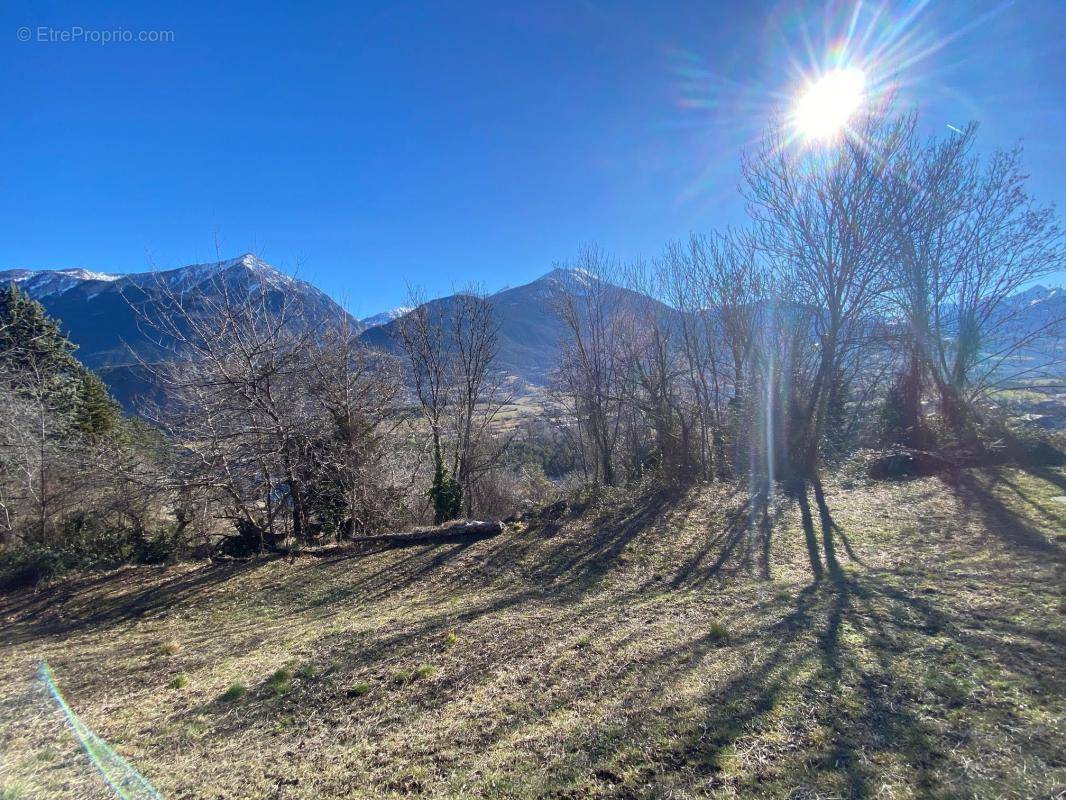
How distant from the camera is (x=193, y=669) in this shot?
568 centimetres

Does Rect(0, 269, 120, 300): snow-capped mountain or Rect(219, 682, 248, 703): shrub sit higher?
Rect(0, 269, 120, 300): snow-capped mountain

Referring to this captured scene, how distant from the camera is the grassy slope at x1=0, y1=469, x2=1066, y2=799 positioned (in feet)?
9.36

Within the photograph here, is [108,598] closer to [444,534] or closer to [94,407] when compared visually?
[444,534]

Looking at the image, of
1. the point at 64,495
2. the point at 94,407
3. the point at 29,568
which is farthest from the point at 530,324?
the point at 29,568

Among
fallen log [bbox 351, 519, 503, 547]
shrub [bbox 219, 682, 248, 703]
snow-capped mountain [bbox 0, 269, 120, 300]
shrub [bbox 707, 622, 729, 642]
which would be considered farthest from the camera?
snow-capped mountain [bbox 0, 269, 120, 300]

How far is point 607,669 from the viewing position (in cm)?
426

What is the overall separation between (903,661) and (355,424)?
489 inches

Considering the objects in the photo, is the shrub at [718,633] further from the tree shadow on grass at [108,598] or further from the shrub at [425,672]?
the tree shadow on grass at [108,598]

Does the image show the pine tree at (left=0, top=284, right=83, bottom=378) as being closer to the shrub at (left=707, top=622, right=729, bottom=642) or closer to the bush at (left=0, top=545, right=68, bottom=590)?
the bush at (left=0, top=545, right=68, bottom=590)

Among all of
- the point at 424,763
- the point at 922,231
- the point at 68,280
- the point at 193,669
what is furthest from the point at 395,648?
the point at 68,280

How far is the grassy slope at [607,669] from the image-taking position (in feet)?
9.36

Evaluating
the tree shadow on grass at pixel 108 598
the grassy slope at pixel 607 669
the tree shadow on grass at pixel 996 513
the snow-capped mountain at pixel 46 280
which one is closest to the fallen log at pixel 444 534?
the grassy slope at pixel 607 669

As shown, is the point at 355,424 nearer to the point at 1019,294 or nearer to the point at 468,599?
the point at 468,599

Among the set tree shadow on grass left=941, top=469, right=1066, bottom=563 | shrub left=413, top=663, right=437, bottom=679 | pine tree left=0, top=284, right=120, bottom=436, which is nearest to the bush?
pine tree left=0, top=284, right=120, bottom=436
